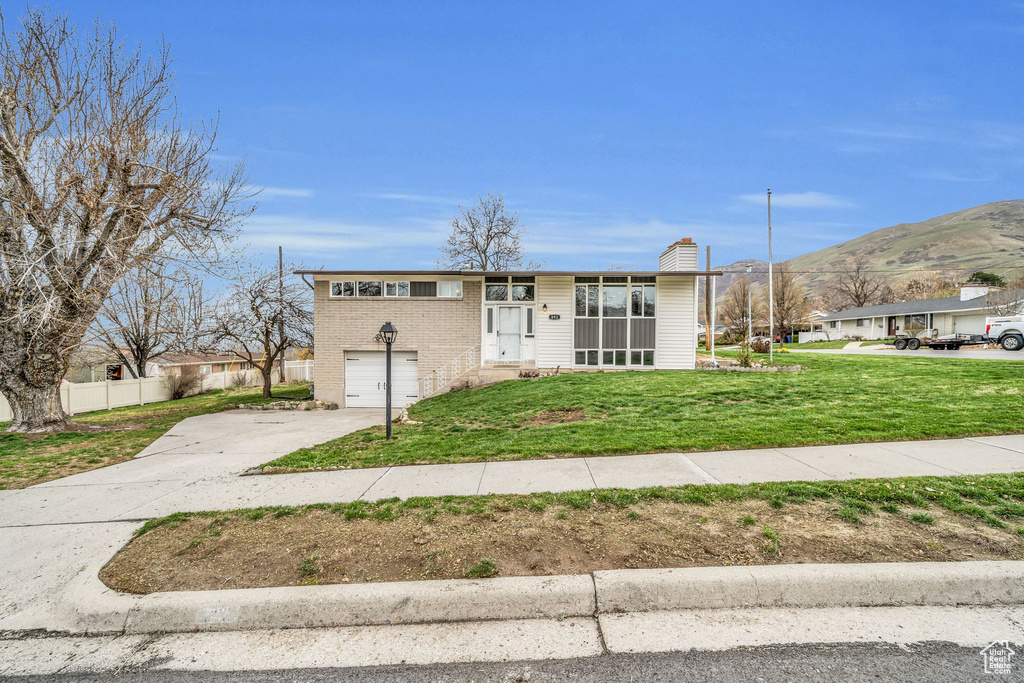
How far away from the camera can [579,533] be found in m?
3.92

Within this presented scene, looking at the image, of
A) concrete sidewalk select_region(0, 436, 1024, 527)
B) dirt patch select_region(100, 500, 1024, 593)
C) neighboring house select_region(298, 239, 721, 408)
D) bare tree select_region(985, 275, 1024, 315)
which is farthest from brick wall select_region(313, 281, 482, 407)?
bare tree select_region(985, 275, 1024, 315)

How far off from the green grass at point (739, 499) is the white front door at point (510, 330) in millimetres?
12796

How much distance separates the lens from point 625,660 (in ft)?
8.91

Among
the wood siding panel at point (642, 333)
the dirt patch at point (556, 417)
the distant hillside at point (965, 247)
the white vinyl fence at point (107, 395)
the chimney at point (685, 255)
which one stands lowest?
the white vinyl fence at point (107, 395)

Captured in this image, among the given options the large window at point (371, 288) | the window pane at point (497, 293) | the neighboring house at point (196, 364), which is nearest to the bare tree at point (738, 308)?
the window pane at point (497, 293)

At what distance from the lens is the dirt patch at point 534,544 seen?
3.50 metres

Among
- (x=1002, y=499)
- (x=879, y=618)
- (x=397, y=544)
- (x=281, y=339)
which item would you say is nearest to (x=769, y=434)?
(x=1002, y=499)

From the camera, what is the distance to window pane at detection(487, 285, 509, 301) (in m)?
17.5

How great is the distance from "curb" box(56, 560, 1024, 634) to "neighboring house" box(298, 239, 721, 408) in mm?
13642

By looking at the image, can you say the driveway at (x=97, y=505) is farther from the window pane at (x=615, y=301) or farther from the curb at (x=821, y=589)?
the window pane at (x=615, y=301)

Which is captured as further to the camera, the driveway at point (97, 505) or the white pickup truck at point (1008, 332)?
the white pickup truck at point (1008, 332)

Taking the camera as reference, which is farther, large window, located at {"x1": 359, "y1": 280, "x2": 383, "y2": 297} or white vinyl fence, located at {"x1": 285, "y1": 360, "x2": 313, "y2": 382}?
white vinyl fence, located at {"x1": 285, "y1": 360, "x2": 313, "y2": 382}

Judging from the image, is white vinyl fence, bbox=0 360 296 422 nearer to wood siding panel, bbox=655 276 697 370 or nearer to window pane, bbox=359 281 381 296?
window pane, bbox=359 281 381 296

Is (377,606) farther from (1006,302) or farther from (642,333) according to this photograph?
(1006,302)
